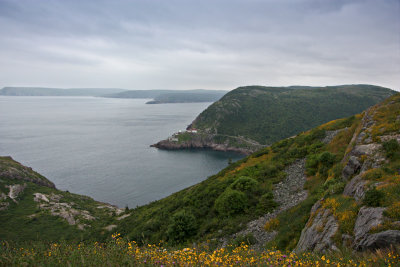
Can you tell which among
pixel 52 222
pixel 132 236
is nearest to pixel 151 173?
pixel 52 222

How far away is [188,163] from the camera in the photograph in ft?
325

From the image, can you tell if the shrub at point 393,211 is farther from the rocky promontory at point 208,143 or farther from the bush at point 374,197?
→ the rocky promontory at point 208,143

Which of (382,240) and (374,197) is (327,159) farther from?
(382,240)

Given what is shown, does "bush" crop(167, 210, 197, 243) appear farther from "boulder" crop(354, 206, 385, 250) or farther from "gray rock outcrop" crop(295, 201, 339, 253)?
"boulder" crop(354, 206, 385, 250)

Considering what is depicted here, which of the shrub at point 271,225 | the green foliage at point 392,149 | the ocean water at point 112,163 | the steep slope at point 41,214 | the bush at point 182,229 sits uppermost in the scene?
the green foliage at point 392,149

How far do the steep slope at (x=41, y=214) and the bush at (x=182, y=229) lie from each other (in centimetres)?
1412

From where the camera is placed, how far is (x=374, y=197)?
315 inches

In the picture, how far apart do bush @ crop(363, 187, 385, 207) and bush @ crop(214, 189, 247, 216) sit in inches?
388

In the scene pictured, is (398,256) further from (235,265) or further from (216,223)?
(216,223)

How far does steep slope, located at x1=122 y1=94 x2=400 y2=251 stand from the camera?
7879 mm

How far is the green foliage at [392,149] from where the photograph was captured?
34.4 feet

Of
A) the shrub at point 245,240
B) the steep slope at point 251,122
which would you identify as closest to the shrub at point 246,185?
the shrub at point 245,240

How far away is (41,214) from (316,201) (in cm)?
4176

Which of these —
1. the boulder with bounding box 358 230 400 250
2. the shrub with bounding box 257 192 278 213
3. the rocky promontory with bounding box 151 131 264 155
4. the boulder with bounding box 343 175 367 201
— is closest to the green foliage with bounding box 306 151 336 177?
the shrub with bounding box 257 192 278 213
